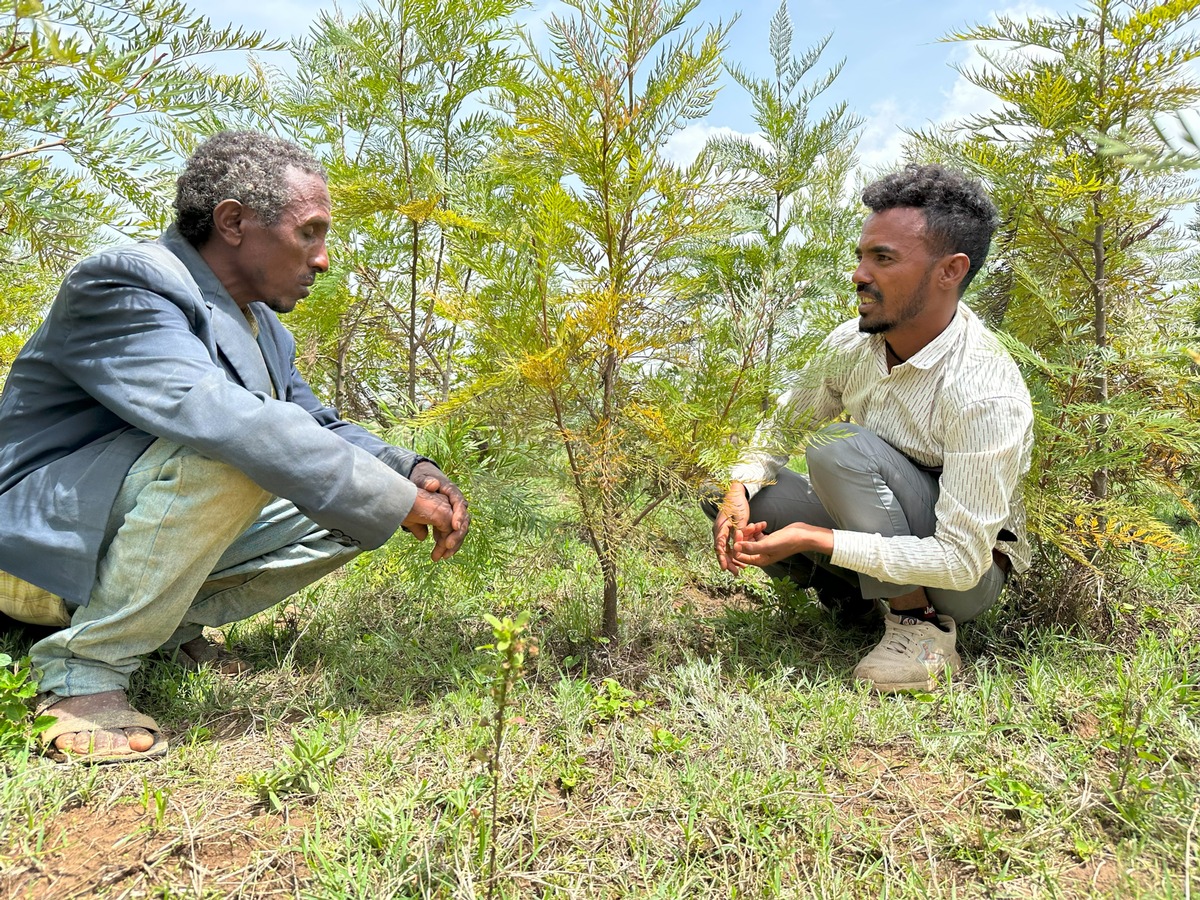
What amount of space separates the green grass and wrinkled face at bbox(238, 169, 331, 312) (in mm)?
941

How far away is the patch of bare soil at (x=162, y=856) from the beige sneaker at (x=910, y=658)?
1.55 metres

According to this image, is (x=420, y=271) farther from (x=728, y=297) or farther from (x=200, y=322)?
(x=728, y=297)

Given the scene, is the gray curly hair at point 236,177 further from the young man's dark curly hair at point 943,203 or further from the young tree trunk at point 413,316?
the young man's dark curly hair at point 943,203

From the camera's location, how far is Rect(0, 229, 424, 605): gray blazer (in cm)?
186

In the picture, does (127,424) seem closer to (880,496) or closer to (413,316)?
(413,316)

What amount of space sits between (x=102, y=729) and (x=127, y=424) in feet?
2.45

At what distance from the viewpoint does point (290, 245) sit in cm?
220

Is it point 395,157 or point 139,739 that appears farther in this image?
point 395,157

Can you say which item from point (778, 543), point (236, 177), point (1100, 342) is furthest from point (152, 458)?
point (1100, 342)

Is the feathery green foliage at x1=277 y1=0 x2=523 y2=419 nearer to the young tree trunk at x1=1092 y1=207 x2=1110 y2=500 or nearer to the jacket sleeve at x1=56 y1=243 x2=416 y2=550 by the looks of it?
the jacket sleeve at x1=56 y1=243 x2=416 y2=550

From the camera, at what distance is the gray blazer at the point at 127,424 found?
1859 mm

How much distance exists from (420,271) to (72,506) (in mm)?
1820

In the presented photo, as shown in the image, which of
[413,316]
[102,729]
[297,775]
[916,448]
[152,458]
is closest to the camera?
[297,775]

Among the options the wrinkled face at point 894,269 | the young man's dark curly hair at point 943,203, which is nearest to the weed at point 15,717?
the wrinkled face at point 894,269
